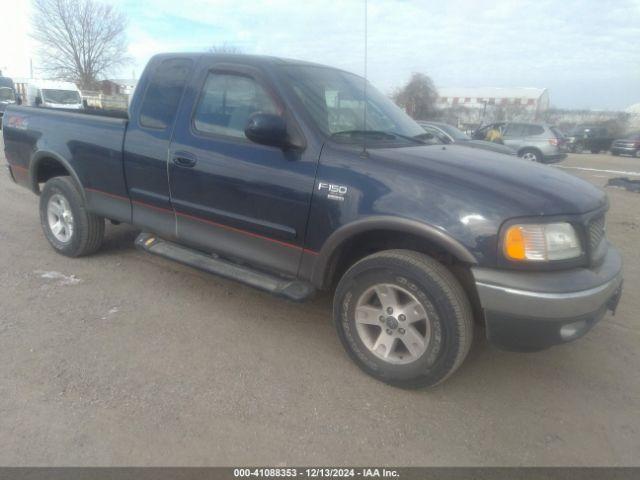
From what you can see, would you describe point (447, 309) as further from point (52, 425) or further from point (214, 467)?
point (52, 425)

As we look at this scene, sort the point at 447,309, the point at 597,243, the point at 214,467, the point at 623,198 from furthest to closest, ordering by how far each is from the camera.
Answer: the point at 623,198 → the point at 597,243 → the point at 447,309 → the point at 214,467

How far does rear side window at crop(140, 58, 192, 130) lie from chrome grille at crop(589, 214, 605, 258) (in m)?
2.96

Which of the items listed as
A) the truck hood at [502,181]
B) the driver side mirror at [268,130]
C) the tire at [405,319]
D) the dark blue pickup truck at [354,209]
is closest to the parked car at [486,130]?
the dark blue pickup truck at [354,209]

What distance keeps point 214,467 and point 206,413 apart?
39 cm

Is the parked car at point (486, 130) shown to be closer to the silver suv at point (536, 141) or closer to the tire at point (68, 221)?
the silver suv at point (536, 141)

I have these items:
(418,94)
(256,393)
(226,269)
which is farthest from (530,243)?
(418,94)

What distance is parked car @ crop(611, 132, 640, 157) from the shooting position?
80.3ft

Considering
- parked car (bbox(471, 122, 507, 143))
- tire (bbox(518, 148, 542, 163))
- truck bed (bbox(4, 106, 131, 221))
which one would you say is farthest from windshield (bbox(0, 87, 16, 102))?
tire (bbox(518, 148, 542, 163))

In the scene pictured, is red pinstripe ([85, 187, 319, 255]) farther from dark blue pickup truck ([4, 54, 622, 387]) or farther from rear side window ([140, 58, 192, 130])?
rear side window ([140, 58, 192, 130])

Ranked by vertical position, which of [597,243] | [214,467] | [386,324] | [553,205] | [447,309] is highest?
[553,205]

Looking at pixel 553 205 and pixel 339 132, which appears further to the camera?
pixel 339 132

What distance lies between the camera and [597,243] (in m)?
2.87

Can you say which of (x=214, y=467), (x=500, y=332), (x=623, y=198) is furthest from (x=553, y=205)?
(x=623, y=198)

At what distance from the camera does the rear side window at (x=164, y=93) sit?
377 cm
